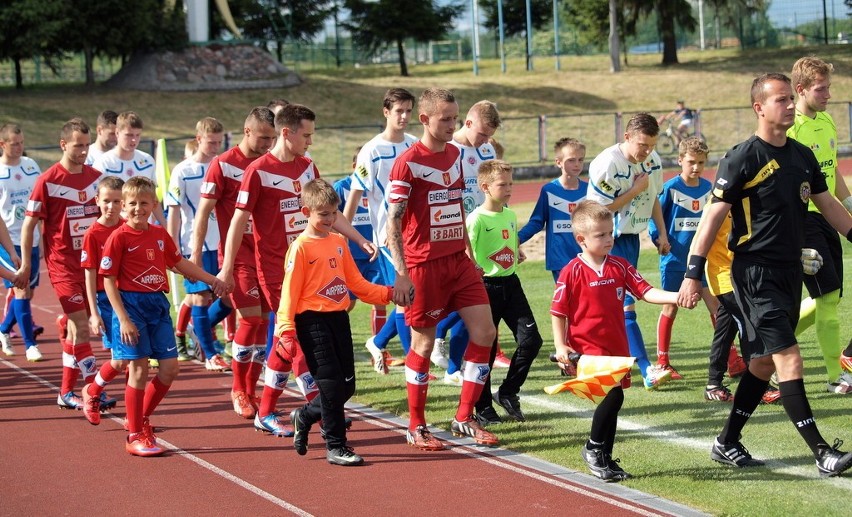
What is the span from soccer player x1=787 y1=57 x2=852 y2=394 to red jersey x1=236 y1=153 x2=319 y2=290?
3.36 meters

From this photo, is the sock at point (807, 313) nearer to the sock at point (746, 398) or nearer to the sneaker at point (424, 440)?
the sock at point (746, 398)

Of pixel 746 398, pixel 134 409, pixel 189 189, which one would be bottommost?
pixel 134 409

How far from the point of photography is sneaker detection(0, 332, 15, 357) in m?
11.9

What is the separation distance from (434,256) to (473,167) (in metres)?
2.23

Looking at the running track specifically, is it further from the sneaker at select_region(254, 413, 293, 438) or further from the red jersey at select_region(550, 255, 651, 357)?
the red jersey at select_region(550, 255, 651, 357)

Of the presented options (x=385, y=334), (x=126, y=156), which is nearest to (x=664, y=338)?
(x=385, y=334)

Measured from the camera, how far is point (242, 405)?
28.0 feet

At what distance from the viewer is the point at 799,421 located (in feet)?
20.6

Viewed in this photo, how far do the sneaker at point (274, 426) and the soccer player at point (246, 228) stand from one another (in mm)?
573

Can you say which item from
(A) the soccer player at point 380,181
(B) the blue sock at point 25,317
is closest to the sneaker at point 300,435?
(A) the soccer player at point 380,181

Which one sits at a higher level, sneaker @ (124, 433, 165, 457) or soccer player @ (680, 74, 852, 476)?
soccer player @ (680, 74, 852, 476)

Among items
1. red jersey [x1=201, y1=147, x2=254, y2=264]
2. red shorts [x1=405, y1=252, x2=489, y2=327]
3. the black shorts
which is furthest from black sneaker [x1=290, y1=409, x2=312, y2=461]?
the black shorts

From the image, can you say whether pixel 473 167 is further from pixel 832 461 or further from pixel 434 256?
pixel 832 461

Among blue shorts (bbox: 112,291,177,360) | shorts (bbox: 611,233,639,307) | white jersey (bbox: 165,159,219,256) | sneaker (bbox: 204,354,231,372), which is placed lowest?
sneaker (bbox: 204,354,231,372)
